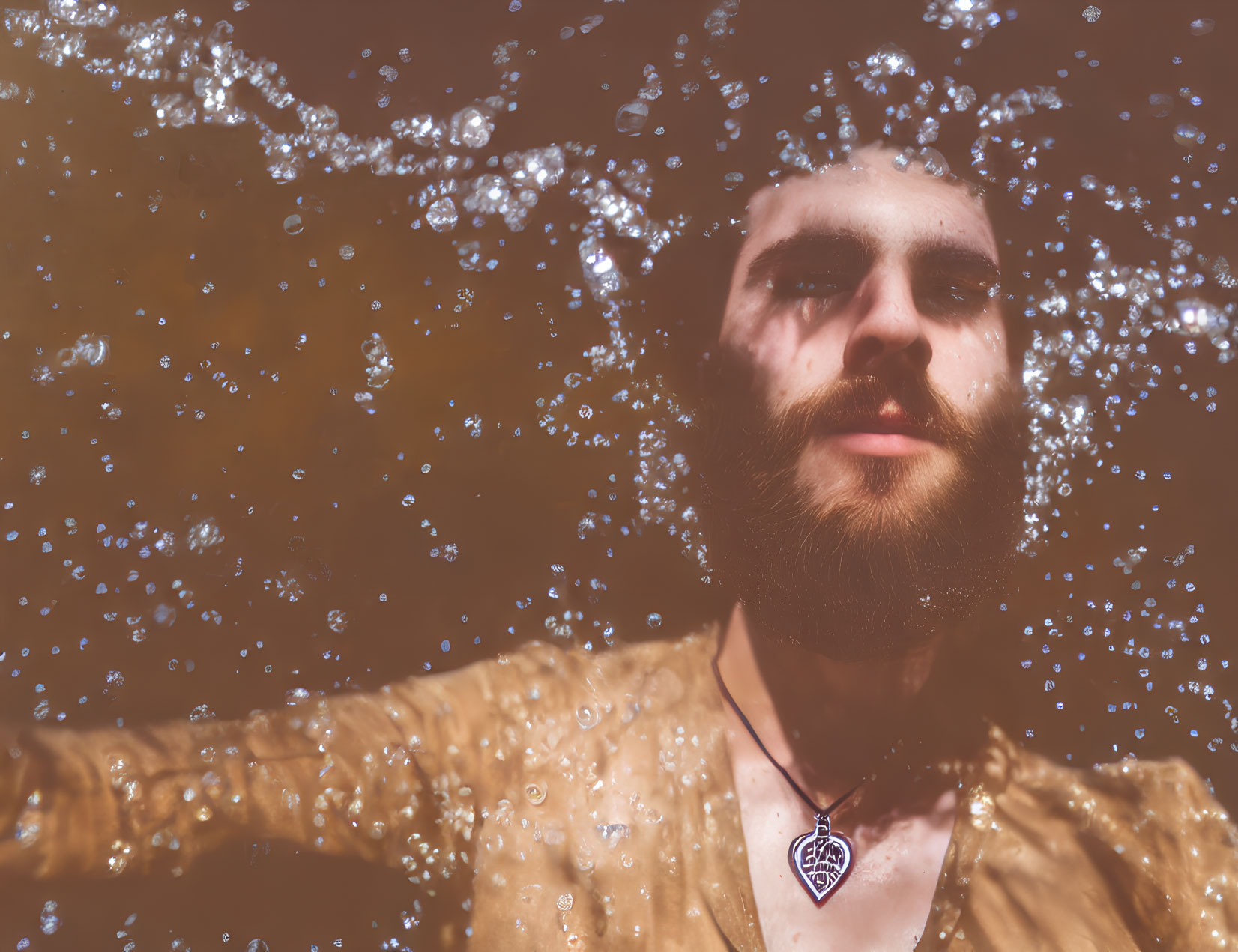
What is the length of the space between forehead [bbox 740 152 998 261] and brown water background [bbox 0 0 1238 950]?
53mm

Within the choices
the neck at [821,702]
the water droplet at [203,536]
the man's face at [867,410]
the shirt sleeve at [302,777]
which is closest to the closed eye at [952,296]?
the man's face at [867,410]

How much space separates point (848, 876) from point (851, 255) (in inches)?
24.2

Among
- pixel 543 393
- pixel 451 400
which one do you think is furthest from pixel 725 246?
pixel 451 400

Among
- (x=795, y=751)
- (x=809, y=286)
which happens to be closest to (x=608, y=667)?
(x=795, y=751)

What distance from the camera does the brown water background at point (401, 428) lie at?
976 mm

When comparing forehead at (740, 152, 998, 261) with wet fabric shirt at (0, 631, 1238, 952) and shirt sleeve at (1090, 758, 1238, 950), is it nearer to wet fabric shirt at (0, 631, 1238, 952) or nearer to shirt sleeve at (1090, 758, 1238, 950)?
wet fabric shirt at (0, 631, 1238, 952)

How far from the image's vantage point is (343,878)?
0.96 m

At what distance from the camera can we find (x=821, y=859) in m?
0.87

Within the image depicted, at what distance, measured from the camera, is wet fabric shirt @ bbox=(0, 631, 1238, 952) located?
0.85 metres

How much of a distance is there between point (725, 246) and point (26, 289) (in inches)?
31.5

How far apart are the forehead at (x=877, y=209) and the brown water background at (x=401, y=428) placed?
5 centimetres

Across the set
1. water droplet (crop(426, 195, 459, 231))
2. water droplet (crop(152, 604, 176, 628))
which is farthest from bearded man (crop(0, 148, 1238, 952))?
water droplet (crop(426, 195, 459, 231))

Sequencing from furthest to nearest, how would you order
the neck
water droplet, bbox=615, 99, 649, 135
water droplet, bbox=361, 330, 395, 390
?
water droplet, bbox=361, 330, 395, 390, water droplet, bbox=615, 99, 649, 135, the neck

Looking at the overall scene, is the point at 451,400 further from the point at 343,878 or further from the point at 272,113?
the point at 343,878
